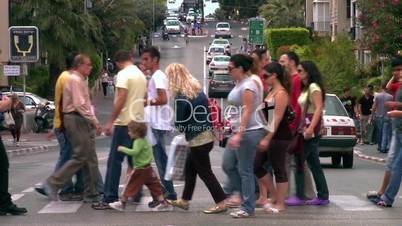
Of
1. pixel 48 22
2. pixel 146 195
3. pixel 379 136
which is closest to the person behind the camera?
pixel 146 195

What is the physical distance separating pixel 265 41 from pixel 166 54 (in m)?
19.7

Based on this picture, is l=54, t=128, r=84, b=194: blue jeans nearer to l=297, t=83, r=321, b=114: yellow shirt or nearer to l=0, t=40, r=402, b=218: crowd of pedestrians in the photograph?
l=0, t=40, r=402, b=218: crowd of pedestrians

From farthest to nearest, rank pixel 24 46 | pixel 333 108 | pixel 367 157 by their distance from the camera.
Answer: pixel 24 46 < pixel 367 157 < pixel 333 108

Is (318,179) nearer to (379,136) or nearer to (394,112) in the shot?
(394,112)

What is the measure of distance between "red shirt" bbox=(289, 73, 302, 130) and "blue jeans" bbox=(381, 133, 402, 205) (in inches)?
50.1

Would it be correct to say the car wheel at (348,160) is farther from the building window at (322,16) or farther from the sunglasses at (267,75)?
the building window at (322,16)

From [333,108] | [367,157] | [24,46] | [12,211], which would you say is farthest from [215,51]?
[12,211]

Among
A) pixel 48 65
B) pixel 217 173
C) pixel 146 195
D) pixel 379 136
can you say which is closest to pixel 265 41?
pixel 48 65

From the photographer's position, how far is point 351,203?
12.0m

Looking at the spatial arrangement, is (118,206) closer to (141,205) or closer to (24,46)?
(141,205)

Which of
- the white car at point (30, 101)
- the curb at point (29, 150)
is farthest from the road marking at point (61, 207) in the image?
the white car at point (30, 101)

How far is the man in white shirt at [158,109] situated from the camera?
11.3m

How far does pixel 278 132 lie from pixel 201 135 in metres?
0.93

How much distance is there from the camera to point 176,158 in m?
11.0
